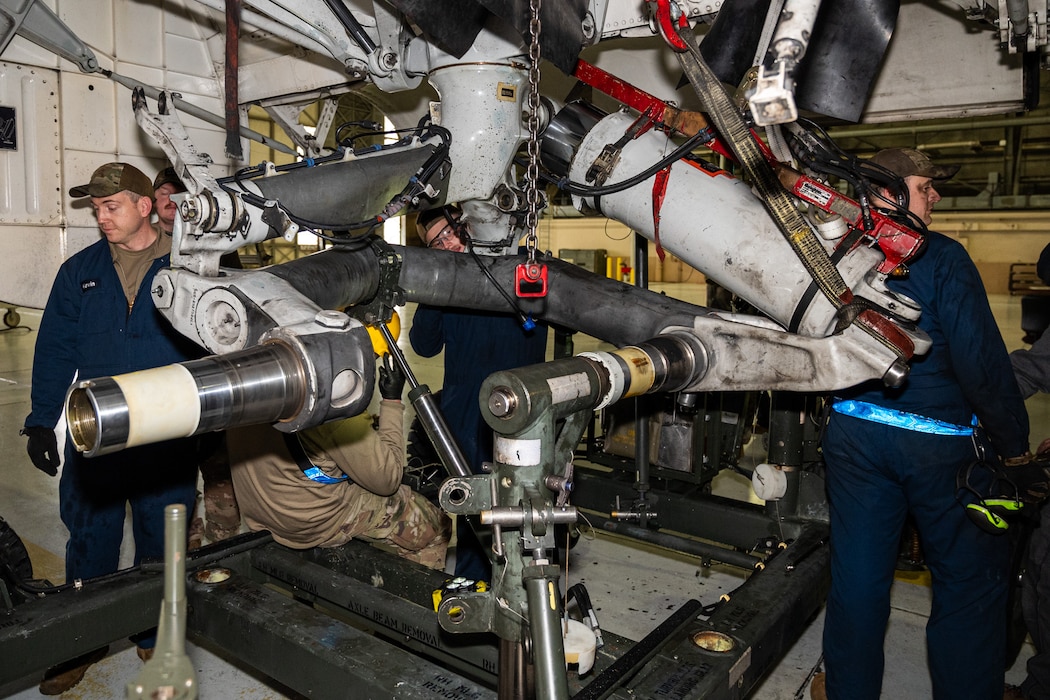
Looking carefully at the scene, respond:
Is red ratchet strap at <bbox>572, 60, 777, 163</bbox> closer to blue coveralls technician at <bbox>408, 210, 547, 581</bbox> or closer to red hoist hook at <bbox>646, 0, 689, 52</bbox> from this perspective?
red hoist hook at <bbox>646, 0, 689, 52</bbox>

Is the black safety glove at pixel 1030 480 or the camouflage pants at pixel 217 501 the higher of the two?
the black safety glove at pixel 1030 480

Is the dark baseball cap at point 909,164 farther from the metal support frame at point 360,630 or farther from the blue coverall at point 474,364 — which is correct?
the blue coverall at point 474,364

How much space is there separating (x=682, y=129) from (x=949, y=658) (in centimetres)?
177

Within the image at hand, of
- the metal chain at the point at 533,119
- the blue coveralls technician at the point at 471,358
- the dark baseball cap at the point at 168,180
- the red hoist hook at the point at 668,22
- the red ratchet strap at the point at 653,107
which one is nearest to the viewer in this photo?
the metal chain at the point at 533,119

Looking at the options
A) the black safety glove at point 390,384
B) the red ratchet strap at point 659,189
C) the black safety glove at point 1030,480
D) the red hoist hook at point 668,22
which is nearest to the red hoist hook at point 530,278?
the red ratchet strap at point 659,189

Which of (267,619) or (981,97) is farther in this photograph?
(981,97)

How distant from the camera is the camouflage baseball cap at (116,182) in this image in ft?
9.13

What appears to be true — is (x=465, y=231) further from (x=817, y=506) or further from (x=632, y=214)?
(x=817, y=506)

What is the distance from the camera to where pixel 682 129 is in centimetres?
229

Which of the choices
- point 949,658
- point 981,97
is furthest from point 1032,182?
point 949,658

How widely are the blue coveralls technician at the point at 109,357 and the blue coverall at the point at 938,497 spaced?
2.38m

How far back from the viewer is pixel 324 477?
7.76ft

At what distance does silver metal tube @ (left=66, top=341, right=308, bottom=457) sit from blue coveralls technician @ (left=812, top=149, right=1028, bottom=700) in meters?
1.69

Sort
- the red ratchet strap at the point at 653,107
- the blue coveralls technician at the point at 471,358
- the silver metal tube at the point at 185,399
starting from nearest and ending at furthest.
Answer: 1. the silver metal tube at the point at 185,399
2. the red ratchet strap at the point at 653,107
3. the blue coveralls technician at the point at 471,358
